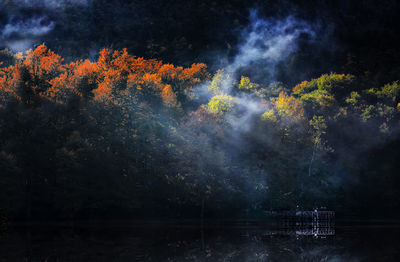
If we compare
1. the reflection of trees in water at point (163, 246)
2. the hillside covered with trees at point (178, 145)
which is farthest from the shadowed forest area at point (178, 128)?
the reflection of trees in water at point (163, 246)

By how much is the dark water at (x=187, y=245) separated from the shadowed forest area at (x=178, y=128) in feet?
45.7

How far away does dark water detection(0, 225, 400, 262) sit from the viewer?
98.7 ft

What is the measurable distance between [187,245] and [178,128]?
36067 mm

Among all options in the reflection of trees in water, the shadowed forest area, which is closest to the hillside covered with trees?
the shadowed forest area

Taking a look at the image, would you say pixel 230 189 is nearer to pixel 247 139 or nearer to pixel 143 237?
pixel 247 139

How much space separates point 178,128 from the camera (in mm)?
71188

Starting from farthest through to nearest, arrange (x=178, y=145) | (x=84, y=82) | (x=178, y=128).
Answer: (x=178, y=128) → (x=84, y=82) → (x=178, y=145)

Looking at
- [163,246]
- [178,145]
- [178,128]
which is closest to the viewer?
[163,246]

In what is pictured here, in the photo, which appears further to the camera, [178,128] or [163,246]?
[178,128]

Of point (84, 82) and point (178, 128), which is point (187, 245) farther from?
point (84, 82)

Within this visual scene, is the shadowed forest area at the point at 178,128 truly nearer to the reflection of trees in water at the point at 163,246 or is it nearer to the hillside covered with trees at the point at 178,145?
the hillside covered with trees at the point at 178,145

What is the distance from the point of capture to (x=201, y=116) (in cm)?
7425

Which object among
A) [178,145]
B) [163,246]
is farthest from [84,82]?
[163,246]

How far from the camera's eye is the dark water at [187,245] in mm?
30078
